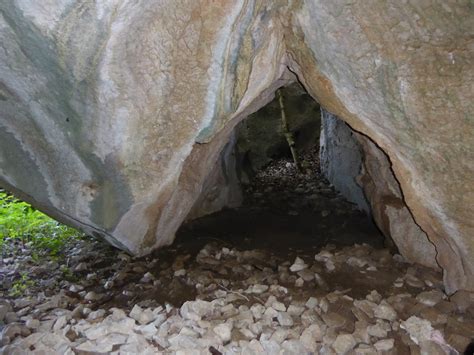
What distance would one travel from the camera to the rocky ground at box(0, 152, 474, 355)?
2.70 m

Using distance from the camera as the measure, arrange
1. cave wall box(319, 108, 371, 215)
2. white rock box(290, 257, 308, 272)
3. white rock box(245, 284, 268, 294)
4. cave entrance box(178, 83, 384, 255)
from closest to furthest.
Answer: white rock box(245, 284, 268, 294) < white rock box(290, 257, 308, 272) < cave entrance box(178, 83, 384, 255) < cave wall box(319, 108, 371, 215)

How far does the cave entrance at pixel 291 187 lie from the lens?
16.5 ft

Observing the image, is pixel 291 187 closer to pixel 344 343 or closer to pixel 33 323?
pixel 344 343

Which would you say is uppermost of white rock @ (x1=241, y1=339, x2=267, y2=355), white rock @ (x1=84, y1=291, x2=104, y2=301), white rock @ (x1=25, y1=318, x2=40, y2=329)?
white rock @ (x1=241, y1=339, x2=267, y2=355)

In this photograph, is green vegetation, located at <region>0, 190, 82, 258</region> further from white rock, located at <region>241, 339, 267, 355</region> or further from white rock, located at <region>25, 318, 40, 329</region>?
white rock, located at <region>241, 339, 267, 355</region>

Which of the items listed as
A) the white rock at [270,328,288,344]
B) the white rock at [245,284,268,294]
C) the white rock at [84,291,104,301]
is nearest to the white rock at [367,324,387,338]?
the white rock at [270,328,288,344]

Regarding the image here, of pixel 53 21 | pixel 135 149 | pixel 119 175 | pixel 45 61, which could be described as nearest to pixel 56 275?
pixel 119 175

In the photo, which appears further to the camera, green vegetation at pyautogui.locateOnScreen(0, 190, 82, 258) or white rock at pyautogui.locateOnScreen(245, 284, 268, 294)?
green vegetation at pyautogui.locateOnScreen(0, 190, 82, 258)

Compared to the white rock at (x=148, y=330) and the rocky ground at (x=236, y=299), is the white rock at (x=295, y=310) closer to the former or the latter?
the rocky ground at (x=236, y=299)

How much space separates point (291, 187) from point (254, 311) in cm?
488

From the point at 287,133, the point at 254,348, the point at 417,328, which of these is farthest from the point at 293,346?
the point at 287,133

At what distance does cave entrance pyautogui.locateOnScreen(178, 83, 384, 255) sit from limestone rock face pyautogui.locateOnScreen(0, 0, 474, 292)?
1.72m

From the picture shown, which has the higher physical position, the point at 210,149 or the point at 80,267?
the point at 210,149

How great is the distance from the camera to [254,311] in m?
3.01
